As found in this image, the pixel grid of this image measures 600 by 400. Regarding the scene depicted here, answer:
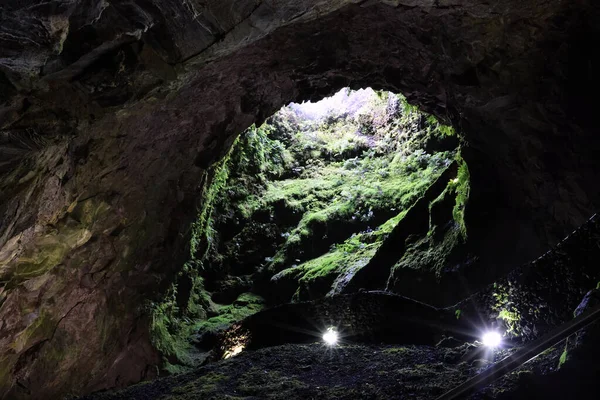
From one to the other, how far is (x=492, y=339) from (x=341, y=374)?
2099 millimetres

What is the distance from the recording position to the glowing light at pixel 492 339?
15.8 ft

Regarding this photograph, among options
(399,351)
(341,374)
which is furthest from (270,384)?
(399,351)

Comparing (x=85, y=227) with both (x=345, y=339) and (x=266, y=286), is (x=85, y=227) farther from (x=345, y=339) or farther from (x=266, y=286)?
(x=266, y=286)

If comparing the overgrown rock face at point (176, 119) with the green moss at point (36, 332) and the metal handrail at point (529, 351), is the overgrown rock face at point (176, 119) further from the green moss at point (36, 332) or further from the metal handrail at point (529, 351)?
the metal handrail at point (529, 351)

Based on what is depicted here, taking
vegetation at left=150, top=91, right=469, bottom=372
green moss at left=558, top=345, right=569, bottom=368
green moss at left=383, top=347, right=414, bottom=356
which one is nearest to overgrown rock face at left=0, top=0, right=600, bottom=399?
vegetation at left=150, top=91, right=469, bottom=372

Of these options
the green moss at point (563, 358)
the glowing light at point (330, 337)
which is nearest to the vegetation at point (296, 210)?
the glowing light at point (330, 337)

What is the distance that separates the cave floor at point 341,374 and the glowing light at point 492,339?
0.71ft

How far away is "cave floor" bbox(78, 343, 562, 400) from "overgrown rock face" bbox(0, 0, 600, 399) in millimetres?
1956

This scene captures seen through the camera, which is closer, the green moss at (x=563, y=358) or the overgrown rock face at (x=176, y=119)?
the green moss at (x=563, y=358)

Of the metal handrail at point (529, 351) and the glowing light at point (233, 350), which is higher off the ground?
the glowing light at point (233, 350)

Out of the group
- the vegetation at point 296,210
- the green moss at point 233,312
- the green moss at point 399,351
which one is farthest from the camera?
the vegetation at point 296,210

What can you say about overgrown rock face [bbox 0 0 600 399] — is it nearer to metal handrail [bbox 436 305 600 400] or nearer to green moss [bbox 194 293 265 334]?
green moss [bbox 194 293 265 334]

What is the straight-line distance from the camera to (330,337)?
27.0 feet

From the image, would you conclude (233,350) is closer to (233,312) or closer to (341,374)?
(233,312)
